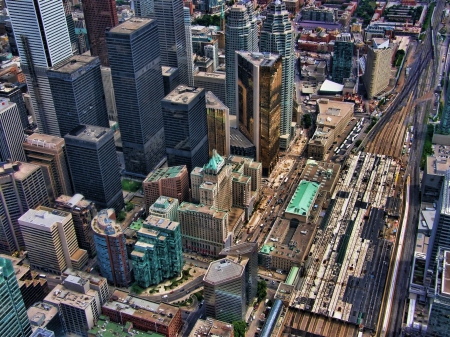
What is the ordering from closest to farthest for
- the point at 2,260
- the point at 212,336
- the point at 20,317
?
the point at 2,260 → the point at 20,317 → the point at 212,336

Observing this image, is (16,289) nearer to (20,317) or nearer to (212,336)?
(20,317)

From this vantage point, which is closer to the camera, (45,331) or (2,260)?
(2,260)

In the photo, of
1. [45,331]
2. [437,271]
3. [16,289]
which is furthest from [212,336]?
[437,271]

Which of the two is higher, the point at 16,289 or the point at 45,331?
the point at 16,289

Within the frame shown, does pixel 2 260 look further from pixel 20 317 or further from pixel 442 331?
pixel 442 331

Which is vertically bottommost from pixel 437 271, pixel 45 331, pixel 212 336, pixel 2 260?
pixel 212 336

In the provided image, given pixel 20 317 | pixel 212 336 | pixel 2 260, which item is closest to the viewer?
Result: pixel 2 260
